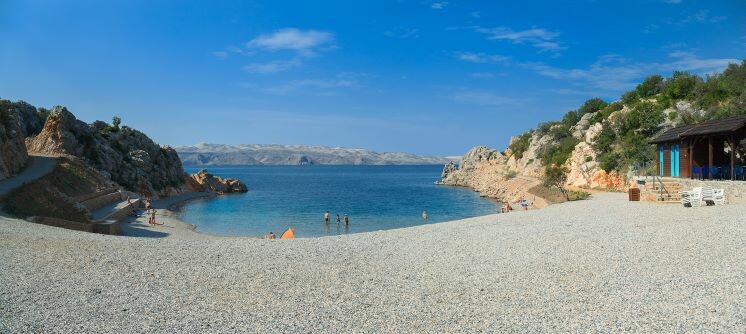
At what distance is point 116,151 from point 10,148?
23.9 metres

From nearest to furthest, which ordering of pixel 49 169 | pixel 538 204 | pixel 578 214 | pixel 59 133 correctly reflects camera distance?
1. pixel 578 214
2. pixel 49 169
3. pixel 538 204
4. pixel 59 133

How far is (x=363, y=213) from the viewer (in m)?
44.1

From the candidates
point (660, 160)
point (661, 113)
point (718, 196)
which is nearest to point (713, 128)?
point (718, 196)

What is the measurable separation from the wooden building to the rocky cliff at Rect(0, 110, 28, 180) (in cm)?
3795

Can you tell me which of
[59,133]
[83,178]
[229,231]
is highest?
[59,133]

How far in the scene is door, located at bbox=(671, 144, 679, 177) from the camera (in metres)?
29.1

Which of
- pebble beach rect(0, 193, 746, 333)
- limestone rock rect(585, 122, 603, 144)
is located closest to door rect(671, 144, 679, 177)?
pebble beach rect(0, 193, 746, 333)

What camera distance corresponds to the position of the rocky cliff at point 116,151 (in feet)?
153

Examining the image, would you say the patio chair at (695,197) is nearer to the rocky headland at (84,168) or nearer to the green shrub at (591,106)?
the rocky headland at (84,168)

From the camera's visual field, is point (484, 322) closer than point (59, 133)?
Yes

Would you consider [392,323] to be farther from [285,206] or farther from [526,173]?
[526,173]

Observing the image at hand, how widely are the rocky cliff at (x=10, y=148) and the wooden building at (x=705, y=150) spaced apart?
37949mm

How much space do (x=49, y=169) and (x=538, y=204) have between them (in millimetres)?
36300

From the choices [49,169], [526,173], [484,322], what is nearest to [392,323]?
[484,322]
